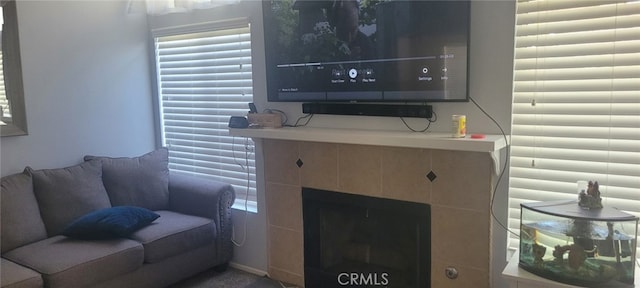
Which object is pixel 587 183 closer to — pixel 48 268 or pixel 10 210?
pixel 48 268

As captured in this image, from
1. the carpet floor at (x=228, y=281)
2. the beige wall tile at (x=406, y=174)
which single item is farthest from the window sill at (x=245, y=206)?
the beige wall tile at (x=406, y=174)

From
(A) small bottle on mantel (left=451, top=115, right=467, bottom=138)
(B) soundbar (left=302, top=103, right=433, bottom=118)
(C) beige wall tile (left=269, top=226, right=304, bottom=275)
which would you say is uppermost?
(B) soundbar (left=302, top=103, right=433, bottom=118)

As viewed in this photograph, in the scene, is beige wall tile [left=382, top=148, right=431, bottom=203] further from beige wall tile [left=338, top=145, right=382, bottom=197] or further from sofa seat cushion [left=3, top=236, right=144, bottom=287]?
sofa seat cushion [left=3, top=236, right=144, bottom=287]

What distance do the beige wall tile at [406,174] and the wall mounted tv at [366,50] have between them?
0.29 meters

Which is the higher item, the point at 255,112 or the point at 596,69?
the point at 596,69

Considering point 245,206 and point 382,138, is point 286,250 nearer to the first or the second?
point 245,206

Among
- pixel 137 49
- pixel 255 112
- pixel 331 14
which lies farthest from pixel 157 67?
pixel 331 14

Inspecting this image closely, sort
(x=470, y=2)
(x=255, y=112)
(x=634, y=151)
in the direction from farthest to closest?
(x=255, y=112) → (x=470, y=2) → (x=634, y=151)

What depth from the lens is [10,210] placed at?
2820 mm

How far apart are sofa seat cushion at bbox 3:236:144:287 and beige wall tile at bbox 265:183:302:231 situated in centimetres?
85

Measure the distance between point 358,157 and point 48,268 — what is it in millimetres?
1742

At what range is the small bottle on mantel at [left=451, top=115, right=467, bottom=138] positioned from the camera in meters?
2.31

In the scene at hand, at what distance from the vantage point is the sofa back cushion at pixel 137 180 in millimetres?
3330

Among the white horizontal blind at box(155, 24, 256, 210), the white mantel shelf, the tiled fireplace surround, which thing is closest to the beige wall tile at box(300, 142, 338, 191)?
the tiled fireplace surround
